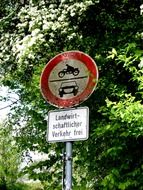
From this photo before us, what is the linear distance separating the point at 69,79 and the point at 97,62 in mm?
4698

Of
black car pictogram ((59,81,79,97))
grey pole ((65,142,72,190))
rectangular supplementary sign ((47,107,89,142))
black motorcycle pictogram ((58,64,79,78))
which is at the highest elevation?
black motorcycle pictogram ((58,64,79,78))

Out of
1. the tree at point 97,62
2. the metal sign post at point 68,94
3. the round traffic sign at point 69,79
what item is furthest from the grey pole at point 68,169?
the tree at point 97,62

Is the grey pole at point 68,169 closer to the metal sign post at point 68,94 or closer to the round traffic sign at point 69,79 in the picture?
the metal sign post at point 68,94

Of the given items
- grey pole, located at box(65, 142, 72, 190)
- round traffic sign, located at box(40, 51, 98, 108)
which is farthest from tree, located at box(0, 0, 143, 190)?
grey pole, located at box(65, 142, 72, 190)

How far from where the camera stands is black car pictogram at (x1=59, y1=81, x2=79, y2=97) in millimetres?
3957

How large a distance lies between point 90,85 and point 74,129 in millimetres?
422

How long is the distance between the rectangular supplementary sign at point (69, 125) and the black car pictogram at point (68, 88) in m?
0.18

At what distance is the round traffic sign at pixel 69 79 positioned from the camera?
3.90 meters

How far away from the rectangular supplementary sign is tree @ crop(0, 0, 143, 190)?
126 inches

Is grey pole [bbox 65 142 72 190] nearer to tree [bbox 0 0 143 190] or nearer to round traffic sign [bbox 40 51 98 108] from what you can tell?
round traffic sign [bbox 40 51 98 108]

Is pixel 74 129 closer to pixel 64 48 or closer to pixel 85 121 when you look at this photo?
pixel 85 121

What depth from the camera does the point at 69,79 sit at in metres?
4.01

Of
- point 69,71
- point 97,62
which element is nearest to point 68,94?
point 69,71

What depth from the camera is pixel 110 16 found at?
9258mm
